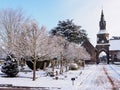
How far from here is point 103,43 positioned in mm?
106188

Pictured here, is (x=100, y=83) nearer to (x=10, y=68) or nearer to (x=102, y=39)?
(x=10, y=68)

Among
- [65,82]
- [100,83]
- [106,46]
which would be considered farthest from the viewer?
[106,46]

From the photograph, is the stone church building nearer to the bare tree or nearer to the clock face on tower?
the clock face on tower

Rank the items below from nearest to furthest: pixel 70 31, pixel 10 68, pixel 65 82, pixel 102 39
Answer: pixel 65 82
pixel 10 68
pixel 70 31
pixel 102 39

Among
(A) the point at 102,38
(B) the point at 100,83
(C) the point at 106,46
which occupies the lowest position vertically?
(B) the point at 100,83

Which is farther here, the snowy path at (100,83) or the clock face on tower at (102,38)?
the clock face on tower at (102,38)

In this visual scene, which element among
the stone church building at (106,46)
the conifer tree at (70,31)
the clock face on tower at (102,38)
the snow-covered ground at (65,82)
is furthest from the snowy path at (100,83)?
the clock face on tower at (102,38)

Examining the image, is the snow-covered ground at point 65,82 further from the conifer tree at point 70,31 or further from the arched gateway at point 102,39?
the arched gateway at point 102,39

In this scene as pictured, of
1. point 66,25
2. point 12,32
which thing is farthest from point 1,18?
point 66,25

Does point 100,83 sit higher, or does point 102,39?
point 102,39

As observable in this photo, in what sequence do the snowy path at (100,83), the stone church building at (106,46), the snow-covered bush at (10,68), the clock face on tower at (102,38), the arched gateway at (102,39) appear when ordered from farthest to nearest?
the clock face on tower at (102,38) → the arched gateway at (102,39) → the stone church building at (106,46) → the snow-covered bush at (10,68) → the snowy path at (100,83)

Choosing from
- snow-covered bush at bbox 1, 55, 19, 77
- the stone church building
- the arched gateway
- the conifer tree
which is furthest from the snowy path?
the arched gateway

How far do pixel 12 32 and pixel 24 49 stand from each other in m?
20.8

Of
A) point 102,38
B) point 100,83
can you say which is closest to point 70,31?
point 100,83
